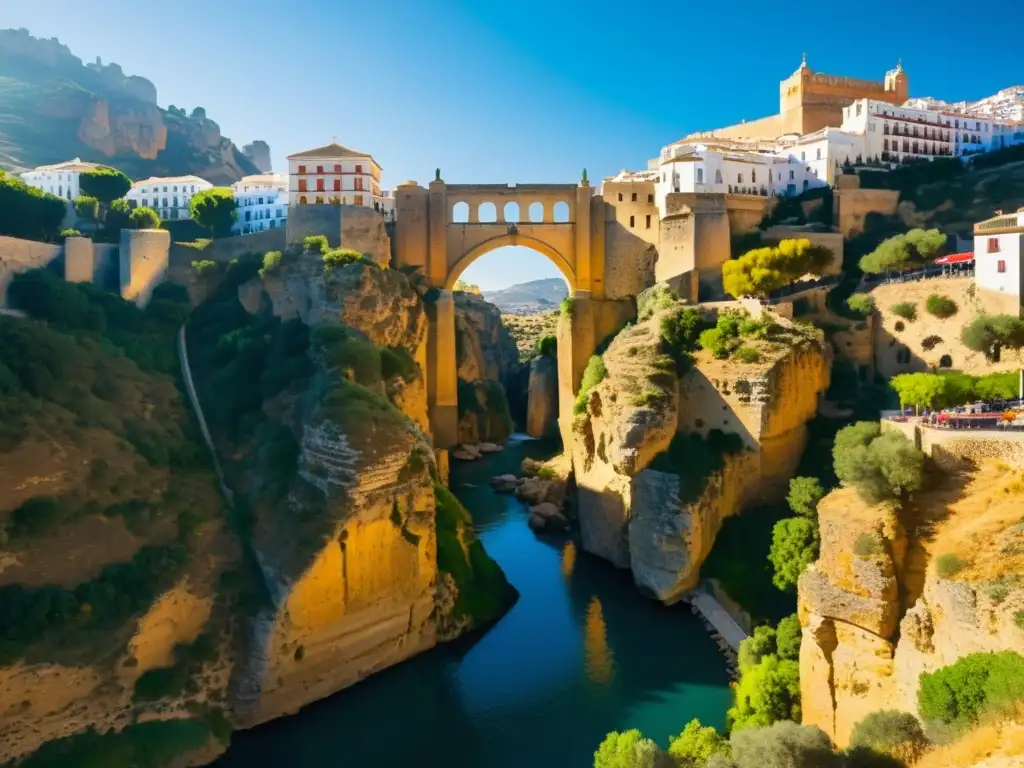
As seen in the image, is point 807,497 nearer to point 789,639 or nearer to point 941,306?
point 789,639

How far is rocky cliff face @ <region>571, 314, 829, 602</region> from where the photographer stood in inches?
909

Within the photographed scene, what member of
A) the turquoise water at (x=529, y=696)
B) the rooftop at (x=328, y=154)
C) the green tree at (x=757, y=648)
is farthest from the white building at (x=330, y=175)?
the green tree at (x=757, y=648)

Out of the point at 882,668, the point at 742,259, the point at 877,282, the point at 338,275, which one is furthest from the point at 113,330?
the point at 877,282

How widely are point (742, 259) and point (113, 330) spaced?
62.4ft

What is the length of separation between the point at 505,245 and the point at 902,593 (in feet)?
75.2

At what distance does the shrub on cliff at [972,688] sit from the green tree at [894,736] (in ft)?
1.00

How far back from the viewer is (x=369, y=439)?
66.2ft

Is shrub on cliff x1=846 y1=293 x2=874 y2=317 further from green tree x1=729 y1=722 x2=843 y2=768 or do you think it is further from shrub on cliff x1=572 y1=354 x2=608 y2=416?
green tree x1=729 y1=722 x2=843 y2=768

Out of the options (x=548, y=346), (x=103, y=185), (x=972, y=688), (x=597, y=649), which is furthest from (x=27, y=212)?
(x=972, y=688)

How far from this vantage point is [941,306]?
24.0 meters

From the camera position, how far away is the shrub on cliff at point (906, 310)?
81.4ft

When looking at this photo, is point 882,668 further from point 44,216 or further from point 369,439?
point 44,216

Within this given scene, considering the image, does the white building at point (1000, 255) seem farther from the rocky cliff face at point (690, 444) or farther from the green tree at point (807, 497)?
the green tree at point (807, 497)

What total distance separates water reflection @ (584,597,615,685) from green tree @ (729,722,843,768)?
696cm
